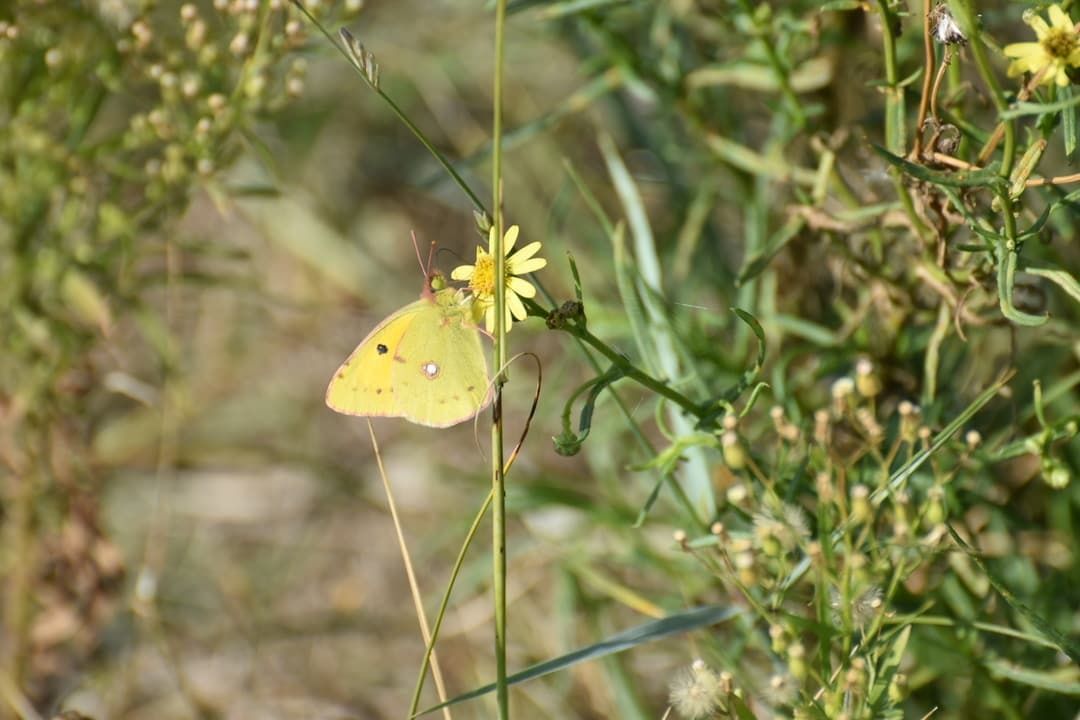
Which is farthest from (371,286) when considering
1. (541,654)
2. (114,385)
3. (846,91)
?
(846,91)

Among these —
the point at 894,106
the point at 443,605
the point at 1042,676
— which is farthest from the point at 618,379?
the point at 1042,676

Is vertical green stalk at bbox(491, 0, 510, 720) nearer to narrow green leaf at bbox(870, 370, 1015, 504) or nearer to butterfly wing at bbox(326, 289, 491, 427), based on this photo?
butterfly wing at bbox(326, 289, 491, 427)

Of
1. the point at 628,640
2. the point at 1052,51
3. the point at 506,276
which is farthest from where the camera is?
the point at 628,640

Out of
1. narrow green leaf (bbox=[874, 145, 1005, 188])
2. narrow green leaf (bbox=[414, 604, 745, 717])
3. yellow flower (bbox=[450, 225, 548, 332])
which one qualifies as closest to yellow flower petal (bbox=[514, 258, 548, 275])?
yellow flower (bbox=[450, 225, 548, 332])

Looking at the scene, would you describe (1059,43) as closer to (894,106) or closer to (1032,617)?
(894,106)

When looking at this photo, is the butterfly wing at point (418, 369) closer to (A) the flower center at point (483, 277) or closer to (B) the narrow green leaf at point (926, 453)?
(A) the flower center at point (483, 277)

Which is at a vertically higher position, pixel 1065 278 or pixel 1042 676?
pixel 1065 278
